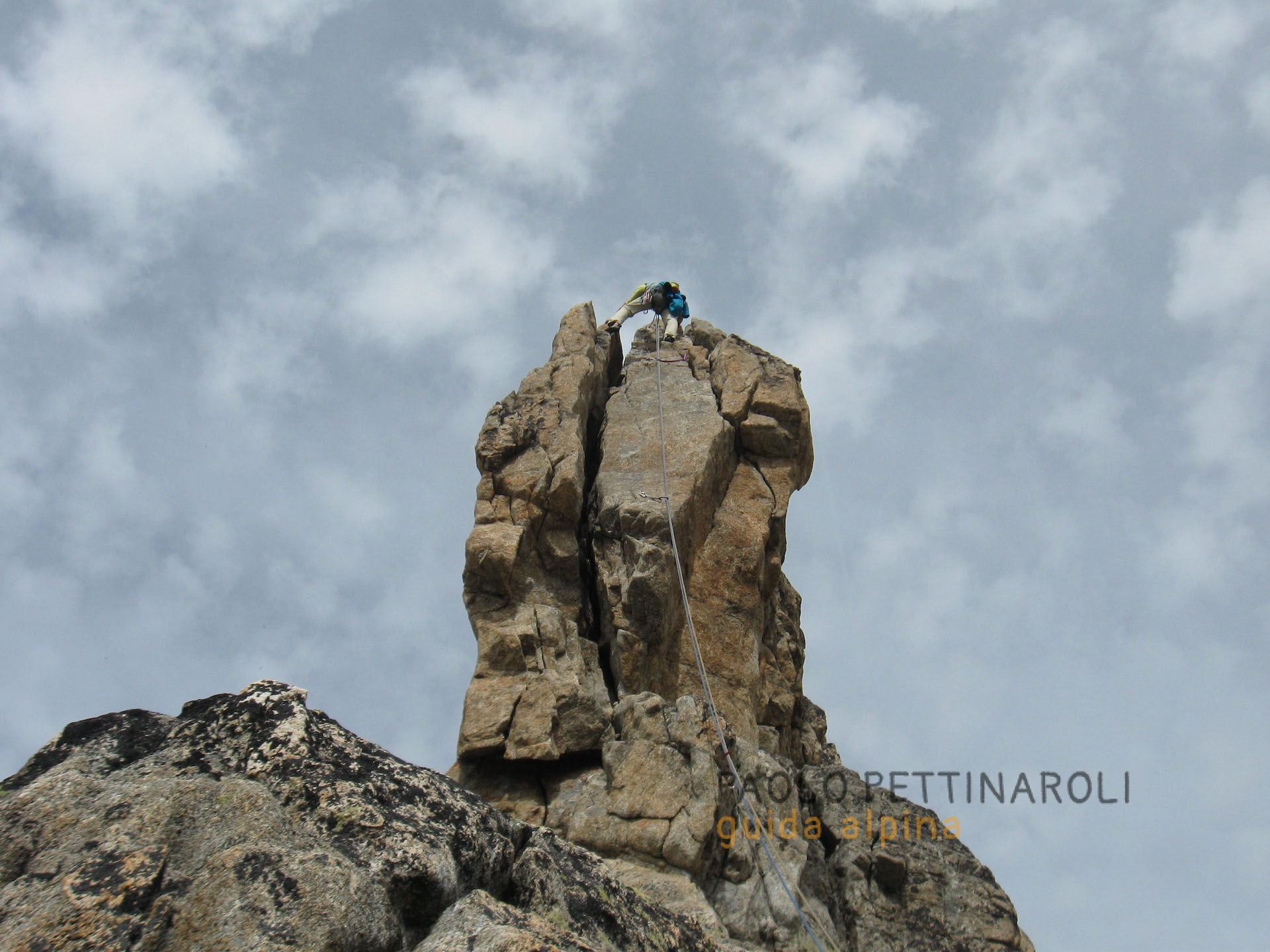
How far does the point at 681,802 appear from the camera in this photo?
12906mm

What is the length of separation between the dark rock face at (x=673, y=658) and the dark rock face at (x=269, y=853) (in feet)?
9.82

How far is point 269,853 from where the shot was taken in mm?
6789

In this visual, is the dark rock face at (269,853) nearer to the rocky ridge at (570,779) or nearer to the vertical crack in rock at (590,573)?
the rocky ridge at (570,779)

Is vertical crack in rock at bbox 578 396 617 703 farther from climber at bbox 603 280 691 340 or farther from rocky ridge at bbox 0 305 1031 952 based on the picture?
climber at bbox 603 280 691 340

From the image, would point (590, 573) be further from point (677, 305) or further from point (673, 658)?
point (677, 305)

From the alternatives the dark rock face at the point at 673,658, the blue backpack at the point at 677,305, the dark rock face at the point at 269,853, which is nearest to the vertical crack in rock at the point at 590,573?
the dark rock face at the point at 673,658

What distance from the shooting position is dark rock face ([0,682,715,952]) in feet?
20.9

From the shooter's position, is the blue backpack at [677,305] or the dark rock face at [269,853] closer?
the dark rock face at [269,853]

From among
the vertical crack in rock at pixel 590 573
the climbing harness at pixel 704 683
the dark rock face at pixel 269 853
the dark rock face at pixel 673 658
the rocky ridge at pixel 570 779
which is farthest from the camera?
the vertical crack in rock at pixel 590 573

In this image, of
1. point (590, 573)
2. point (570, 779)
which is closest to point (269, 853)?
point (570, 779)

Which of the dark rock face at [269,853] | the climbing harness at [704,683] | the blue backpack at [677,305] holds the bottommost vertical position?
the dark rock face at [269,853]

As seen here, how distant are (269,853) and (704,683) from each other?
8.86 m

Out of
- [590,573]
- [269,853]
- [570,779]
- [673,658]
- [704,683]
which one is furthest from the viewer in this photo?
[590,573]

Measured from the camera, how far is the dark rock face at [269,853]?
251 inches
